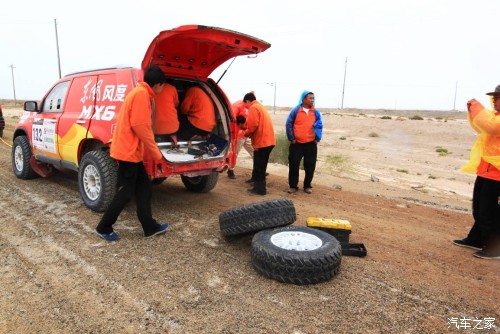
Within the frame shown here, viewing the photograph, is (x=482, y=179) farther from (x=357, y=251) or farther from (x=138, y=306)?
(x=138, y=306)

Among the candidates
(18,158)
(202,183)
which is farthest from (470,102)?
(18,158)

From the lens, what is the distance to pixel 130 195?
4.21 m

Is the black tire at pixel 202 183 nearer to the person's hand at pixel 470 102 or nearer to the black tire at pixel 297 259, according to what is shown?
the black tire at pixel 297 259

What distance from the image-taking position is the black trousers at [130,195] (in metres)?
4.16

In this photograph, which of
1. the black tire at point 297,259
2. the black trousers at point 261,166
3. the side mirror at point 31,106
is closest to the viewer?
the black tire at point 297,259

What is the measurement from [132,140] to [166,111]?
1346 millimetres

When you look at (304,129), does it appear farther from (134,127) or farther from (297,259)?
(297,259)

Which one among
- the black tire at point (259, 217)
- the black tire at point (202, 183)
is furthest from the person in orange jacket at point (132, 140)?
the black tire at point (202, 183)

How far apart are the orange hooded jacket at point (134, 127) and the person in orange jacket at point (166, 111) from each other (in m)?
1.16

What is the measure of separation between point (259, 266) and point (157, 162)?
1930mm

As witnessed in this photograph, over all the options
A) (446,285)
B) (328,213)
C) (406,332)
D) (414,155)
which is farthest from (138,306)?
(414,155)

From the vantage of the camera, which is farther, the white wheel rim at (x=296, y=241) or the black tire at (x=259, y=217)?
the black tire at (x=259, y=217)

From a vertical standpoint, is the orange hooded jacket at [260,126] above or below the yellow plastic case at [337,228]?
above

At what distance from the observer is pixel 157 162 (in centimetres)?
465
